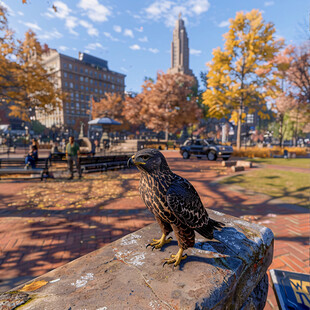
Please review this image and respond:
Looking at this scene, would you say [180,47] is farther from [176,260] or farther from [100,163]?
[176,260]

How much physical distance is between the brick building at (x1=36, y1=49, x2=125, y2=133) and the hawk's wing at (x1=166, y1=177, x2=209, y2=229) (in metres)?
57.3

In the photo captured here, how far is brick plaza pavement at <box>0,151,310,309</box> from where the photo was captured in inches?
106

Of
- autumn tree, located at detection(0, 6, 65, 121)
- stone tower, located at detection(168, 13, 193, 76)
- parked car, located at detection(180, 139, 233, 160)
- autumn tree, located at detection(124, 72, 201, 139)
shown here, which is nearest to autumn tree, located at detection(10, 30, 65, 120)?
autumn tree, located at detection(0, 6, 65, 121)

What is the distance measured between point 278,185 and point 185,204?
674 centimetres

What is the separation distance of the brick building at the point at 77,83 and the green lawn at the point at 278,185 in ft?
177

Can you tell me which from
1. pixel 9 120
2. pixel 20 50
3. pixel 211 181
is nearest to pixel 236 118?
pixel 211 181

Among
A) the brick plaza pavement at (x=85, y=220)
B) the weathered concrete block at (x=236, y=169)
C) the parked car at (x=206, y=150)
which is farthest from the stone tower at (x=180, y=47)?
the brick plaza pavement at (x=85, y=220)

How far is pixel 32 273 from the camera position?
2.45 meters

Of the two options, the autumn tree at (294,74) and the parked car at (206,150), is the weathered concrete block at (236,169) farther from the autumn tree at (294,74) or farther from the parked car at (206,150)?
the autumn tree at (294,74)

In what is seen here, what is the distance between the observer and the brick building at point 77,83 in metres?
59.1

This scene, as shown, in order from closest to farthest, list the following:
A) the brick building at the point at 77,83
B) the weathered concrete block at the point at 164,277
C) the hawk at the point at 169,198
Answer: the weathered concrete block at the point at 164,277 → the hawk at the point at 169,198 → the brick building at the point at 77,83

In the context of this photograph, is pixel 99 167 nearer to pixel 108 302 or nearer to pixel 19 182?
pixel 19 182

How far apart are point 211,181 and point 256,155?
11.0 meters

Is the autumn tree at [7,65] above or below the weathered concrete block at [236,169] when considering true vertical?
above
